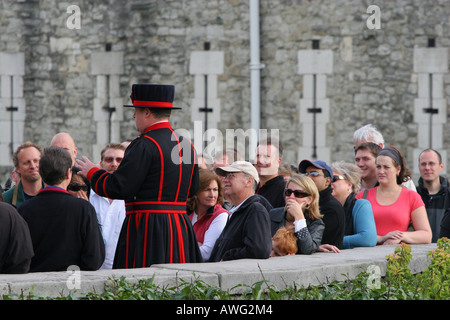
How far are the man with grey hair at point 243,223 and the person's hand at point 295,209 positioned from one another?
20cm

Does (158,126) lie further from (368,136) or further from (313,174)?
(368,136)

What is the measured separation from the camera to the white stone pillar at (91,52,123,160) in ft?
46.0

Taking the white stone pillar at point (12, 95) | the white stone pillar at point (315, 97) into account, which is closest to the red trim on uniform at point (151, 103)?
the white stone pillar at point (315, 97)

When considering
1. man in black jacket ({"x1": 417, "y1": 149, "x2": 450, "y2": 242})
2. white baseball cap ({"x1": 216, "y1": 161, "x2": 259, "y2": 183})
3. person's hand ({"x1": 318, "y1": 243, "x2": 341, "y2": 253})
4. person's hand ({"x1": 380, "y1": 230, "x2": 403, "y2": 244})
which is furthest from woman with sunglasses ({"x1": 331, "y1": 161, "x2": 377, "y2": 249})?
man in black jacket ({"x1": 417, "y1": 149, "x2": 450, "y2": 242})

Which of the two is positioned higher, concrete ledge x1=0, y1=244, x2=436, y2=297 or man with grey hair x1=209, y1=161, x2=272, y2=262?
man with grey hair x1=209, y1=161, x2=272, y2=262

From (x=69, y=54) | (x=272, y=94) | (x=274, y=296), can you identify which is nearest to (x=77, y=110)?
(x=69, y=54)

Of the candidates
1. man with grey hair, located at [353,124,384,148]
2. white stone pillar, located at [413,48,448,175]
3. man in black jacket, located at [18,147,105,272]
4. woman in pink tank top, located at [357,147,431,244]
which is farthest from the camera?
white stone pillar, located at [413,48,448,175]

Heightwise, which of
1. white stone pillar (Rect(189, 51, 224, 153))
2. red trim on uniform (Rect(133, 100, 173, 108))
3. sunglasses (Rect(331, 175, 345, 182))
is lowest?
sunglasses (Rect(331, 175, 345, 182))

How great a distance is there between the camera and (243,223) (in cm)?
503

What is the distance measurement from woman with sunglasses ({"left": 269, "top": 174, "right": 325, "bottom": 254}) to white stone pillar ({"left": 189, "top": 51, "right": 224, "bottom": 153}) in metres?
8.12

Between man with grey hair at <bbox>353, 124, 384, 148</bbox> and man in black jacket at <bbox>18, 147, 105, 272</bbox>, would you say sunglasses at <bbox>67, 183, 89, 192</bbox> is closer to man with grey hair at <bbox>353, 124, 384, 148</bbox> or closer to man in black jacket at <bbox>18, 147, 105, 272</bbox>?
man in black jacket at <bbox>18, 147, 105, 272</bbox>

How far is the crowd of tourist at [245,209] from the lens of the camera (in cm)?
469

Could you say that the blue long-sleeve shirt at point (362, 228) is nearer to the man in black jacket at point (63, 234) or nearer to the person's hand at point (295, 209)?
the person's hand at point (295, 209)
